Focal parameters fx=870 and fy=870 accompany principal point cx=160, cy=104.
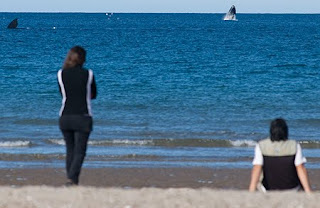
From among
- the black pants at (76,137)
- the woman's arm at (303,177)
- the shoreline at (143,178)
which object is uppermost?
the black pants at (76,137)

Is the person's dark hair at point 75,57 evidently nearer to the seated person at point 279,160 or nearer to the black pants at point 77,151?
the black pants at point 77,151

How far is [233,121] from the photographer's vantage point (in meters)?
20.6

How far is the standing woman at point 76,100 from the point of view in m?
8.14

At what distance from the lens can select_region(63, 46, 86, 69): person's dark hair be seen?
812cm

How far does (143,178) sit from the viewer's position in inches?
486

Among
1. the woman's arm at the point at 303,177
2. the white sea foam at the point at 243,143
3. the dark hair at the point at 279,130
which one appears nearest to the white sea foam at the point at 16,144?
Result: the white sea foam at the point at 243,143

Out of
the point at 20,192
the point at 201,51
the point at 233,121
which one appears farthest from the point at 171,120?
the point at 201,51

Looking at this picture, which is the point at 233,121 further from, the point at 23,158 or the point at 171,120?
the point at 23,158

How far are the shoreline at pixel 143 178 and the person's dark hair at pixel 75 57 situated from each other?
3602 millimetres

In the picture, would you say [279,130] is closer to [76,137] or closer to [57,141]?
[76,137]

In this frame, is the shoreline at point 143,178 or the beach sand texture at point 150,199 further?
the shoreline at point 143,178

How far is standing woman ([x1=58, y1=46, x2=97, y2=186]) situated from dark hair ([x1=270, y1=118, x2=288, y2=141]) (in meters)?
1.74

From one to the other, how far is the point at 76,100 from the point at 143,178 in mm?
4318

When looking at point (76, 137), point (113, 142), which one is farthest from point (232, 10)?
point (76, 137)
